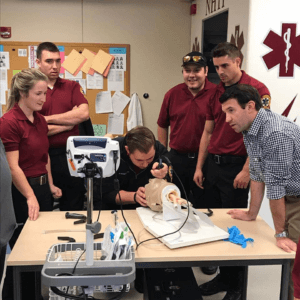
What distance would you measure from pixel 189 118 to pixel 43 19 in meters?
2.32

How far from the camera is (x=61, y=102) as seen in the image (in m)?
2.78

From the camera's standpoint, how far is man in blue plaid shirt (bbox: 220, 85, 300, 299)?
178 centimetres

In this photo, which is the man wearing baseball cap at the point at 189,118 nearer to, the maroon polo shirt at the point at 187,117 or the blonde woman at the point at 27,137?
the maroon polo shirt at the point at 187,117

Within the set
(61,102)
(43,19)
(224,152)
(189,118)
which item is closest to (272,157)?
(224,152)

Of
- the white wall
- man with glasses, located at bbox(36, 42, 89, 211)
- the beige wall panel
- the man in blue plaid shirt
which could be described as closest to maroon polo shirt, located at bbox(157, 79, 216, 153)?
man with glasses, located at bbox(36, 42, 89, 211)

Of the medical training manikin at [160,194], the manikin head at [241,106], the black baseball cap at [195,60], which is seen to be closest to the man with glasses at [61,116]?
the black baseball cap at [195,60]

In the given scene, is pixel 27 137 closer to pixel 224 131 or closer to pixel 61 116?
pixel 61 116

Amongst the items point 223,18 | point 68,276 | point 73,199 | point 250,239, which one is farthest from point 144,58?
point 68,276

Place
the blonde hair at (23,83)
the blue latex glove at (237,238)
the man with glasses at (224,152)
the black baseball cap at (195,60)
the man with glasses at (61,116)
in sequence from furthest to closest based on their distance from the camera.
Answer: the black baseball cap at (195,60) < the man with glasses at (61,116) < the man with glasses at (224,152) < the blonde hair at (23,83) < the blue latex glove at (237,238)

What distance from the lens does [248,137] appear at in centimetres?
196

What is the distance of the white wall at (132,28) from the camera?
4239mm

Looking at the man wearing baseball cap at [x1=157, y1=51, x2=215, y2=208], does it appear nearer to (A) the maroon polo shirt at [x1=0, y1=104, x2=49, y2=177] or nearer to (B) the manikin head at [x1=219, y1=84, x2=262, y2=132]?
(B) the manikin head at [x1=219, y1=84, x2=262, y2=132]

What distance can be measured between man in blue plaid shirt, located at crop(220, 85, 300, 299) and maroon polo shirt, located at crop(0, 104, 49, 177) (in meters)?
1.07

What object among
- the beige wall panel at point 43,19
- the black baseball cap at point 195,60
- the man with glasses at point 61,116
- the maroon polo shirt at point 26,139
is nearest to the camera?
the maroon polo shirt at point 26,139
